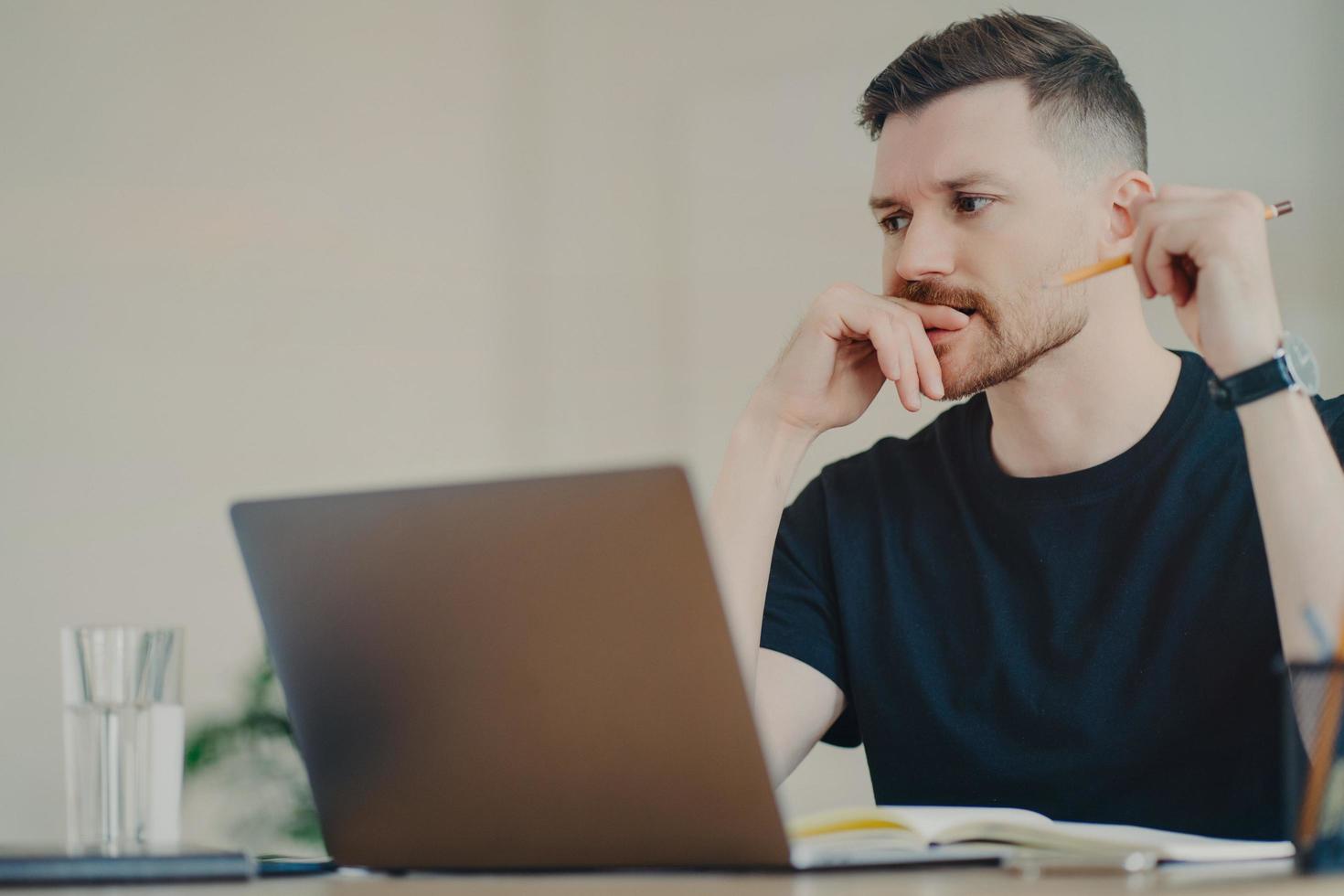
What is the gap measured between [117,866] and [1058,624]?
101 centimetres

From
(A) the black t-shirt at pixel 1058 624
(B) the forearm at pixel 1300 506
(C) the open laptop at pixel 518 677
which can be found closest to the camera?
(C) the open laptop at pixel 518 677

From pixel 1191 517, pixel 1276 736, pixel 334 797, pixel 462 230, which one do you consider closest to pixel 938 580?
pixel 1191 517

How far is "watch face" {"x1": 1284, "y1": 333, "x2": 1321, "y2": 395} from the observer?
47.2 inches

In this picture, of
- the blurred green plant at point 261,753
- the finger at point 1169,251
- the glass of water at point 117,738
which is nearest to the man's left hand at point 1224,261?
the finger at point 1169,251

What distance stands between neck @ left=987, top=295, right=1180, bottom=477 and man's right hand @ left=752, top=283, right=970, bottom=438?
0.12 meters

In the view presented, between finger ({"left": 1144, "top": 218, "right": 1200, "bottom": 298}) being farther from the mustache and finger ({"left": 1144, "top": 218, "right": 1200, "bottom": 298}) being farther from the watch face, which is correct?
the mustache

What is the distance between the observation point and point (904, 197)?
1.66 meters

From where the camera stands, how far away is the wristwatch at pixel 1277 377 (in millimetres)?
1192

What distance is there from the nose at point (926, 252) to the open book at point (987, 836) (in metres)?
0.84

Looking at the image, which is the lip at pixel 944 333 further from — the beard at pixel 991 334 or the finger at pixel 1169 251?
the finger at pixel 1169 251

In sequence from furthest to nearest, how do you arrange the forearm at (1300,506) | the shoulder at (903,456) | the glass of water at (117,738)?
the shoulder at (903,456)
the forearm at (1300,506)
the glass of water at (117,738)

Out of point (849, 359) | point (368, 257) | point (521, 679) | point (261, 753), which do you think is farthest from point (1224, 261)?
point (368, 257)

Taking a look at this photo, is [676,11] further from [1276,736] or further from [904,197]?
[1276,736]

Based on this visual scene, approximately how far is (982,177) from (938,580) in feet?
1.51
